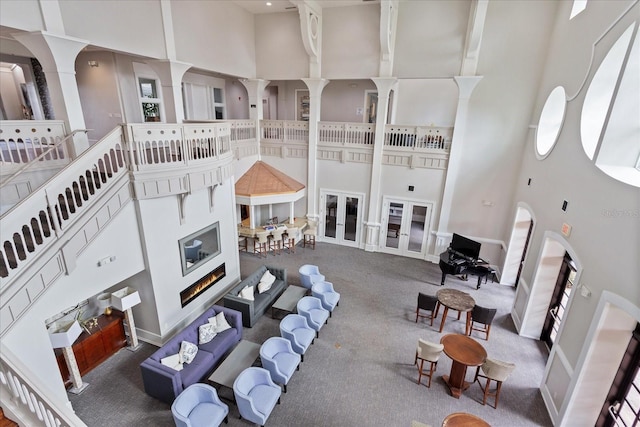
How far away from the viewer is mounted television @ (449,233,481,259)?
8.93 m

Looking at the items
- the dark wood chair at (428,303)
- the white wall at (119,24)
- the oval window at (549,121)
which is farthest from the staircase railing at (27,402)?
the oval window at (549,121)

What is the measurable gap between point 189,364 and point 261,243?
214 inches

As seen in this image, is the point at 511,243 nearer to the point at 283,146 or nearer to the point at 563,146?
the point at 563,146

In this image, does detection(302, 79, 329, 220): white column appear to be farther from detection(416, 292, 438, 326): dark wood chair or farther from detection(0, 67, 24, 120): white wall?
detection(0, 67, 24, 120): white wall

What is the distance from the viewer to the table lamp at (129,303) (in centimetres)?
572

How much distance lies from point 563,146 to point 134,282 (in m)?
9.17

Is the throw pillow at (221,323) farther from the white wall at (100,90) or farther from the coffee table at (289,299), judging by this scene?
the white wall at (100,90)

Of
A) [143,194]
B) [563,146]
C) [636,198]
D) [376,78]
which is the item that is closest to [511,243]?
[563,146]

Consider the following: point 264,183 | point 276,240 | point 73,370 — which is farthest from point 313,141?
point 73,370

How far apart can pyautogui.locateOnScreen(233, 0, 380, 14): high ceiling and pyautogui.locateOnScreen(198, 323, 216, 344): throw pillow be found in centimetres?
948

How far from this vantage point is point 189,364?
17.7ft

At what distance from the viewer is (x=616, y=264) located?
3875 millimetres

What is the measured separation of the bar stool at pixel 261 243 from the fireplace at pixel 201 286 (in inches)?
94.4

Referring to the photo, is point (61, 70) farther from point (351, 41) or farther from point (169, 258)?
point (351, 41)
